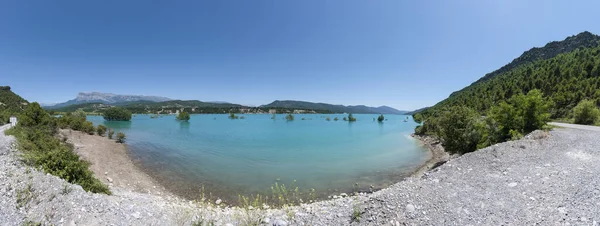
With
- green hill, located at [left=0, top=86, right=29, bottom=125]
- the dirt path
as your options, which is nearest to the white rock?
the dirt path

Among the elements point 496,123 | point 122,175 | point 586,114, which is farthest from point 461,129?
point 122,175

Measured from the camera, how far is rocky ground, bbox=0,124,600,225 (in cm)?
593

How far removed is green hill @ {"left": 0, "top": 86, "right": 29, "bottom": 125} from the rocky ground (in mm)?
51566

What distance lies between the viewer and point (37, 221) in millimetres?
6371

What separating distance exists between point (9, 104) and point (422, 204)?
4290 inches

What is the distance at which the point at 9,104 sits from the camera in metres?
63.7

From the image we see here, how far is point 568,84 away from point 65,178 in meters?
72.2

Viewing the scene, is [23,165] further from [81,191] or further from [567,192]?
[567,192]

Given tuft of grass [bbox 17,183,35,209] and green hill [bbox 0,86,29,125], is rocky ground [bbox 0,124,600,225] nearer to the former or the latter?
tuft of grass [bbox 17,183,35,209]

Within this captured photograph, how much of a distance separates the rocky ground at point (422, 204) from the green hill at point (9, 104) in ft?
169

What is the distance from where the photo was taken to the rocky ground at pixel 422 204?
5.93 meters

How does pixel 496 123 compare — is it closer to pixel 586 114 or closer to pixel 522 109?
pixel 522 109

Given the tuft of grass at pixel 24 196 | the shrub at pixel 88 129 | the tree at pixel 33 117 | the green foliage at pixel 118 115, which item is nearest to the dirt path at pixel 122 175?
the tuft of grass at pixel 24 196

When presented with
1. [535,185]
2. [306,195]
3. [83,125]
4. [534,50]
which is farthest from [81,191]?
[534,50]
